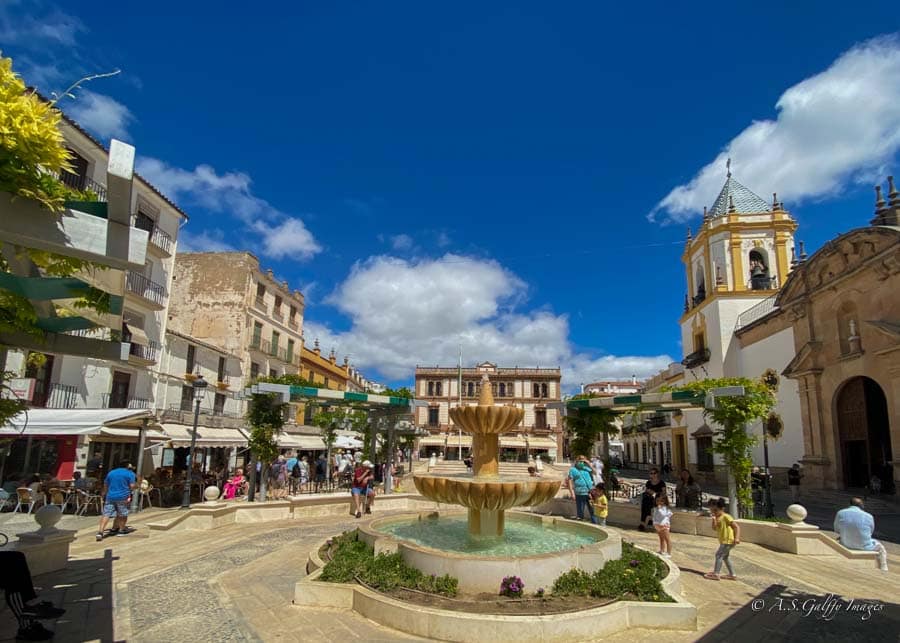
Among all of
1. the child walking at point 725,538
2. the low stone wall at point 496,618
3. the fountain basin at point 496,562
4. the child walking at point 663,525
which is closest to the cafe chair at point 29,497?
the fountain basin at point 496,562

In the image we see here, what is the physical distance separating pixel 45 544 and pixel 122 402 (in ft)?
49.2

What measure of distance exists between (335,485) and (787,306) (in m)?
20.0

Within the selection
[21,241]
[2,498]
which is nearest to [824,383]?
[21,241]

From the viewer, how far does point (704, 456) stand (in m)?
29.6

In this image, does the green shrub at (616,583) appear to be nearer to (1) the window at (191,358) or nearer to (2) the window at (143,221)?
(2) the window at (143,221)

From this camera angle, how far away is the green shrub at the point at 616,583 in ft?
19.9

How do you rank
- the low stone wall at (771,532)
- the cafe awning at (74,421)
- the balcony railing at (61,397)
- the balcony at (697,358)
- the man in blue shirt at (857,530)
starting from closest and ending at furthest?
Result: the man in blue shirt at (857,530) → the low stone wall at (771,532) → the cafe awning at (74,421) → the balcony railing at (61,397) → the balcony at (697,358)

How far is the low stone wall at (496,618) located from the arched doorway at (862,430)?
16.4 meters

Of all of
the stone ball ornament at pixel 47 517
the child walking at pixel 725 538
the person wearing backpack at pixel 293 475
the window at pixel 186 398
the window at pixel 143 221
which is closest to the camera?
the stone ball ornament at pixel 47 517

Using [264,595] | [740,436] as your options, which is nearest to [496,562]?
[264,595]

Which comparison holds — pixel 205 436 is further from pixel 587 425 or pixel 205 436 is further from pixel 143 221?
pixel 587 425

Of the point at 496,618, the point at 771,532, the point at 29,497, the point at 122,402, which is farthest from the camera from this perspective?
the point at 122,402

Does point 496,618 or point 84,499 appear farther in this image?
point 84,499

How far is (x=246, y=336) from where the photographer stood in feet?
97.2
